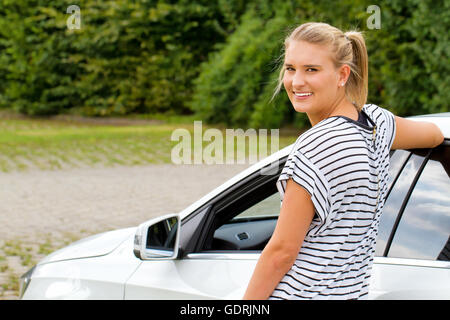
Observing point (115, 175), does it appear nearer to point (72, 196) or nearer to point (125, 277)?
point (72, 196)

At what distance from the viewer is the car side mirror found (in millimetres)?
2447

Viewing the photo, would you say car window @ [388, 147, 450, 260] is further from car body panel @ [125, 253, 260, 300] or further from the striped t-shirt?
car body panel @ [125, 253, 260, 300]

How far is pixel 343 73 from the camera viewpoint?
1.92m

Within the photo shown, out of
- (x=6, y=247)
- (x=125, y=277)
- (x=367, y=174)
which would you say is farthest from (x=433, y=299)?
(x=6, y=247)

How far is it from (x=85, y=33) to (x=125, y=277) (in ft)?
59.1

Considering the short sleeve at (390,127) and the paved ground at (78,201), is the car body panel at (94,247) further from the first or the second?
the paved ground at (78,201)

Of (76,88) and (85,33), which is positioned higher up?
(85,33)

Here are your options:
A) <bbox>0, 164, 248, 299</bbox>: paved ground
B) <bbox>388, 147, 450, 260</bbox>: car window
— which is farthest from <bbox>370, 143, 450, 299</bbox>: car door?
<bbox>0, 164, 248, 299</bbox>: paved ground

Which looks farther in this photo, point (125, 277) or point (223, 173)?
point (223, 173)

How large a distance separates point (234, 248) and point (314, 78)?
1.09m

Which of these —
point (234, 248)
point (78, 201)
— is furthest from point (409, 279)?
point (78, 201)

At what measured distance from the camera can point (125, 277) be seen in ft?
8.75

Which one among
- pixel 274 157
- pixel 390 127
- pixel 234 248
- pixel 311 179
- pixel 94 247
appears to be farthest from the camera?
pixel 94 247

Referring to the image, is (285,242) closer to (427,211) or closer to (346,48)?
(346,48)
